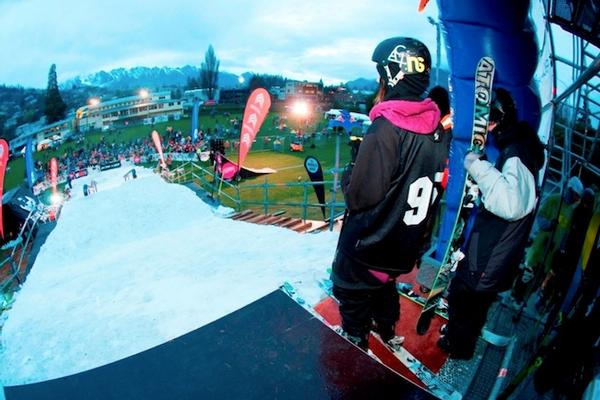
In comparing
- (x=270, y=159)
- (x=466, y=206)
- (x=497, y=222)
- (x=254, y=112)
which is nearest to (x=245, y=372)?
(x=497, y=222)

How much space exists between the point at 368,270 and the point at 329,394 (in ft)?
2.64

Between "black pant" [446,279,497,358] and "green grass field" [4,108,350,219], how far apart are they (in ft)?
14.8

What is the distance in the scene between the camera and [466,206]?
8.96 ft

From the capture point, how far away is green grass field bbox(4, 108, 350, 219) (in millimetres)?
16781

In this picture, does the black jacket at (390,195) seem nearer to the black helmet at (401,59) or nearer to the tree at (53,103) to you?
the black helmet at (401,59)

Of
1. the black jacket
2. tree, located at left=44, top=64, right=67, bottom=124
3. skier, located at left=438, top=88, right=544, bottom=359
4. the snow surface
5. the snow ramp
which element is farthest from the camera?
tree, located at left=44, top=64, right=67, bottom=124

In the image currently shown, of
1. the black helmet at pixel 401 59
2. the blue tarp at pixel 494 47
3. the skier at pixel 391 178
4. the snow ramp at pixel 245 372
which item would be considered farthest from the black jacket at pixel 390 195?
the blue tarp at pixel 494 47

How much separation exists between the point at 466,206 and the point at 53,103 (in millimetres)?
79770

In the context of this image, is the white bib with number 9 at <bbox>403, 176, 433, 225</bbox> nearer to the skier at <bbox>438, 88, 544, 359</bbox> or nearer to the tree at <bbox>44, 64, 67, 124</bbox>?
the skier at <bbox>438, 88, 544, 359</bbox>

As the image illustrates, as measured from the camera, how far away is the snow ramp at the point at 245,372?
213 cm

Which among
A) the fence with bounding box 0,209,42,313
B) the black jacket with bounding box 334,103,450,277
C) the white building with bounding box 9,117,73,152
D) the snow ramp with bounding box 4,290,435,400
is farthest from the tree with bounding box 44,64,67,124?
the black jacket with bounding box 334,103,450,277

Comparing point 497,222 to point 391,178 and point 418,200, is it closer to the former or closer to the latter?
point 418,200

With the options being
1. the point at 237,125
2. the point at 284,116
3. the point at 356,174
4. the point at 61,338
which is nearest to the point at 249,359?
the point at 356,174

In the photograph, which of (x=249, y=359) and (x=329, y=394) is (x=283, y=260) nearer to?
(x=249, y=359)
